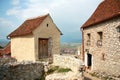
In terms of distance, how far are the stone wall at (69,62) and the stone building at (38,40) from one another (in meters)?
2.45

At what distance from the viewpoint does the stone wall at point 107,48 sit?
61.4 ft

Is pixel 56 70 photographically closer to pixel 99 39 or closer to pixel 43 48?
pixel 43 48

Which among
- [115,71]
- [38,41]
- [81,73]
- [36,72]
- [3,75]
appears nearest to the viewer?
[81,73]

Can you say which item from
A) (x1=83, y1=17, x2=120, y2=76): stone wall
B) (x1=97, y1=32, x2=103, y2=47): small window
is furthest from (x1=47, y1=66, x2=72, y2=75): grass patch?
(x1=97, y1=32, x2=103, y2=47): small window

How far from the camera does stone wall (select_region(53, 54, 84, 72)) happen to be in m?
16.4

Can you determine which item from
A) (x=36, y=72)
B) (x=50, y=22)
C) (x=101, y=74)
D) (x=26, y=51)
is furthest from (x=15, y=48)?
(x=101, y=74)

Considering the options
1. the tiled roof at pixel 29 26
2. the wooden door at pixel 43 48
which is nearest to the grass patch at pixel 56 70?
the wooden door at pixel 43 48

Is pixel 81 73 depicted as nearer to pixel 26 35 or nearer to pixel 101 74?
pixel 101 74

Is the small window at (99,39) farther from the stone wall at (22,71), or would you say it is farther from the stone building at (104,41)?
the stone wall at (22,71)

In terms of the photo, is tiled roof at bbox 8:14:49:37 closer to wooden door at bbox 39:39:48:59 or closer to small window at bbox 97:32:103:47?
wooden door at bbox 39:39:48:59

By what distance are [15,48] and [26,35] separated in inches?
134

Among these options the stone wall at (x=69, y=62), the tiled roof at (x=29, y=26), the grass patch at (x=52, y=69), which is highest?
the tiled roof at (x=29, y=26)

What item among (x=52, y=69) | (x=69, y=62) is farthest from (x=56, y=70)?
(x=69, y=62)

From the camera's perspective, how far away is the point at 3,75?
58.1 feet
